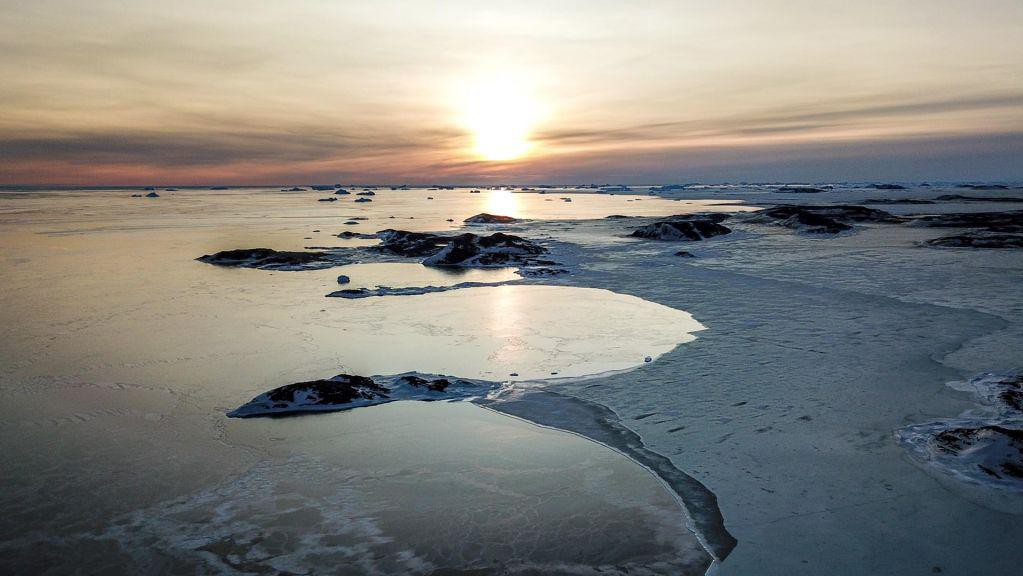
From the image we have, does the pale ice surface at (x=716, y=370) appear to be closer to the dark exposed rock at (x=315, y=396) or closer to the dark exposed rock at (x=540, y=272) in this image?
the dark exposed rock at (x=315, y=396)

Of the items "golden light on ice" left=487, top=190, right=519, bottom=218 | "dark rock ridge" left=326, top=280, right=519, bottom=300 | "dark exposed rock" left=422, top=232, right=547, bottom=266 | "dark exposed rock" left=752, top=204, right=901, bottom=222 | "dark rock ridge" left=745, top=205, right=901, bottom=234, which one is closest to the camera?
"dark rock ridge" left=326, top=280, right=519, bottom=300

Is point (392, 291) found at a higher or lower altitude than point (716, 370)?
higher

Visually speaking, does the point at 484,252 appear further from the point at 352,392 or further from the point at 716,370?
the point at 352,392

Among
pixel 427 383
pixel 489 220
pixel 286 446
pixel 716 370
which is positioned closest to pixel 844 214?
pixel 489 220

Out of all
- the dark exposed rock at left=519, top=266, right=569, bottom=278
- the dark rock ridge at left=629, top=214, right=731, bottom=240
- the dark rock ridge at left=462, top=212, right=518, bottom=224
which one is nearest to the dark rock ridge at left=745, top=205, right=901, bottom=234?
the dark rock ridge at left=629, top=214, right=731, bottom=240

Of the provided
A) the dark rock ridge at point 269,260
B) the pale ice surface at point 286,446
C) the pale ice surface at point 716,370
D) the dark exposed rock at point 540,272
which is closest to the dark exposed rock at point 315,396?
the pale ice surface at point 286,446

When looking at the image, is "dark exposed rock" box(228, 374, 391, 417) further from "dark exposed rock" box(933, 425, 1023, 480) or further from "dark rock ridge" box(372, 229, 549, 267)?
"dark rock ridge" box(372, 229, 549, 267)
